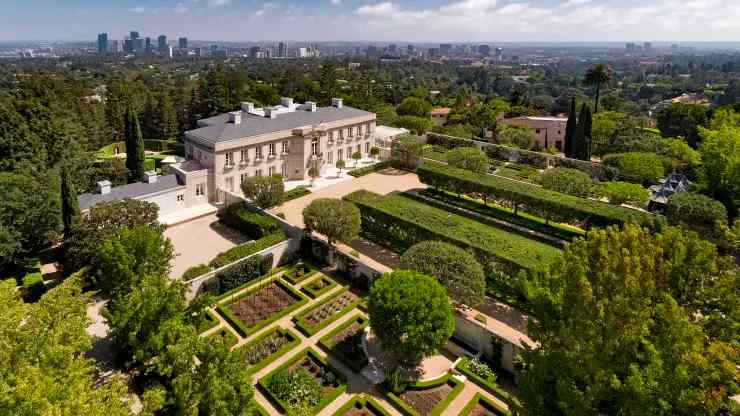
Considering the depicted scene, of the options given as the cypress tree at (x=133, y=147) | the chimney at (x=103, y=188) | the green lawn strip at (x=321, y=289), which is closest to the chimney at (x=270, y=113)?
the cypress tree at (x=133, y=147)

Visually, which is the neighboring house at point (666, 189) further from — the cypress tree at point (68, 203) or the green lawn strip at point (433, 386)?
the cypress tree at point (68, 203)

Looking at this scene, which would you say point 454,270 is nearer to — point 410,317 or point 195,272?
point 410,317

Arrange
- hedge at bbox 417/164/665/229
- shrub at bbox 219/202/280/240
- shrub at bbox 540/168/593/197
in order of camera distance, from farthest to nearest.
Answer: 1. shrub at bbox 540/168/593/197
2. shrub at bbox 219/202/280/240
3. hedge at bbox 417/164/665/229

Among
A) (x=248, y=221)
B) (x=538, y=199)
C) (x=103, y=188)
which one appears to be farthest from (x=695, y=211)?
(x=103, y=188)

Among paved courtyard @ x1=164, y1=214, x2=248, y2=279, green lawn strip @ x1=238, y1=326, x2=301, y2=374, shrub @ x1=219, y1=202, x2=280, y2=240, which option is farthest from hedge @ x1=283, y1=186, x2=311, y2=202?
green lawn strip @ x1=238, y1=326, x2=301, y2=374

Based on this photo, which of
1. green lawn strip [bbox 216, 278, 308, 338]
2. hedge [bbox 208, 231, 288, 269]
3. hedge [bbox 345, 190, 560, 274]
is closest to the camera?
green lawn strip [bbox 216, 278, 308, 338]

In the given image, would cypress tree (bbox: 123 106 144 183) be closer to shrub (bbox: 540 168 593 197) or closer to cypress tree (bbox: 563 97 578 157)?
shrub (bbox: 540 168 593 197)

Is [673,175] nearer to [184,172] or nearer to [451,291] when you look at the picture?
[451,291]
